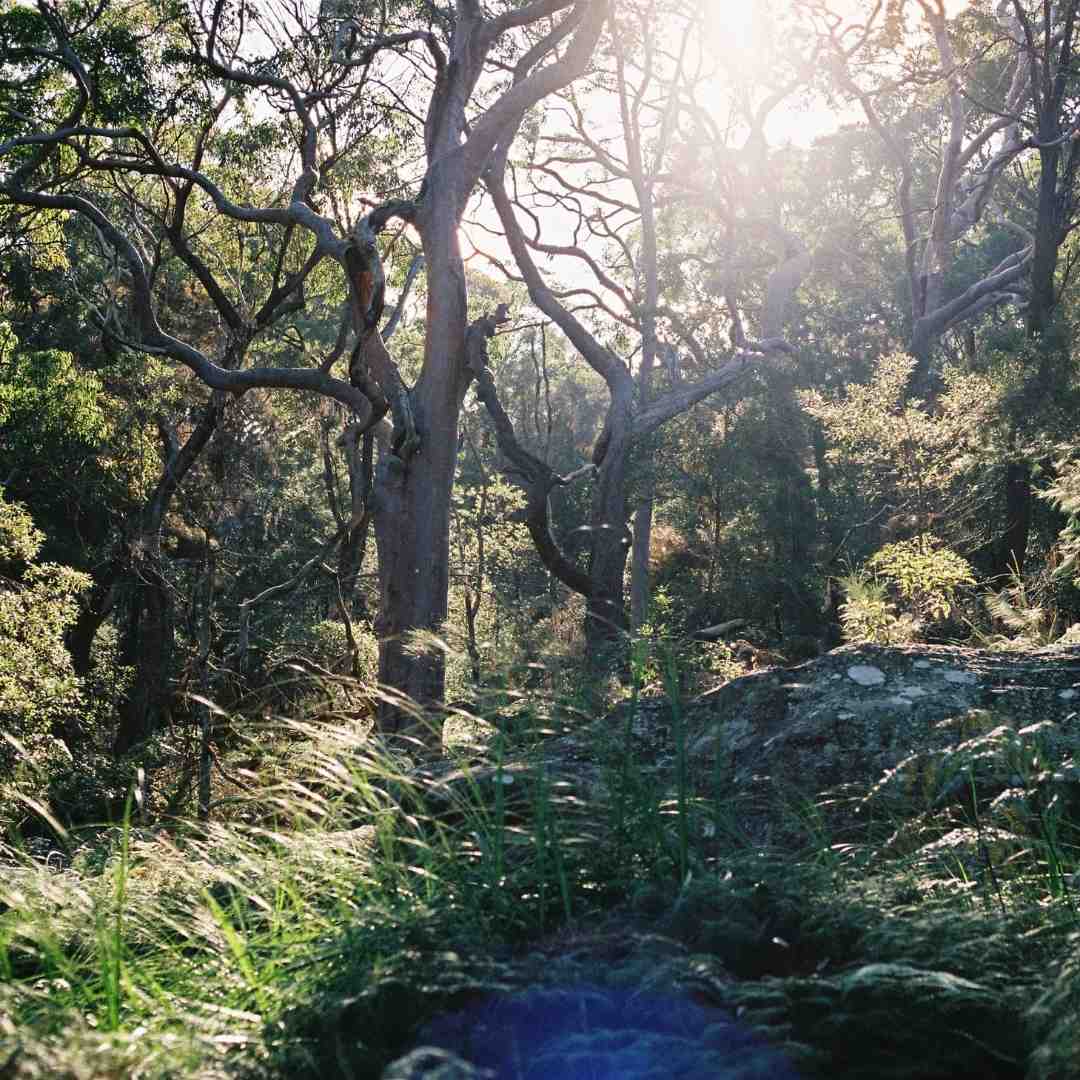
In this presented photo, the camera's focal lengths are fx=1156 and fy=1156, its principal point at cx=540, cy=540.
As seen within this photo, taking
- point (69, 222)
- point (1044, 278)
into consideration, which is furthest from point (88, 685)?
point (1044, 278)

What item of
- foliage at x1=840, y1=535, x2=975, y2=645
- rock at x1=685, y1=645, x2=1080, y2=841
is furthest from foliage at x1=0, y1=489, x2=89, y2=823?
A: rock at x1=685, y1=645, x2=1080, y2=841

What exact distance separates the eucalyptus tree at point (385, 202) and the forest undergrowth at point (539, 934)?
25.5ft

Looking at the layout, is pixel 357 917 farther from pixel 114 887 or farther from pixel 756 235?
pixel 756 235

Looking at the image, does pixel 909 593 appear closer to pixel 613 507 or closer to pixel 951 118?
pixel 613 507

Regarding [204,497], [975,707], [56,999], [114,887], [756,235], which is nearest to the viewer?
[56,999]

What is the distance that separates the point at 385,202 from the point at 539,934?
1266 centimetres

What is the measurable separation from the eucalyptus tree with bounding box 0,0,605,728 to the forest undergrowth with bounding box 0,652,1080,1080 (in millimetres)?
7786

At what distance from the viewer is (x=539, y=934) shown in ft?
7.28

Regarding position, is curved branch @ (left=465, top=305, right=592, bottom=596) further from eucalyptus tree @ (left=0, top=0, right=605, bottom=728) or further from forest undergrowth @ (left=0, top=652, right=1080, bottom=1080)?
forest undergrowth @ (left=0, top=652, right=1080, bottom=1080)

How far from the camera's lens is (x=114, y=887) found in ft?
8.68

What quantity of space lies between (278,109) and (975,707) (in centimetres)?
1337

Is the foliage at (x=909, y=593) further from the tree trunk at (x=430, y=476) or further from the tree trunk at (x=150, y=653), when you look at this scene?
the tree trunk at (x=150, y=653)

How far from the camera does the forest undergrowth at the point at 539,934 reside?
179 cm

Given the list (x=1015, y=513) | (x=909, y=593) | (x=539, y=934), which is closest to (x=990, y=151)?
(x=1015, y=513)
